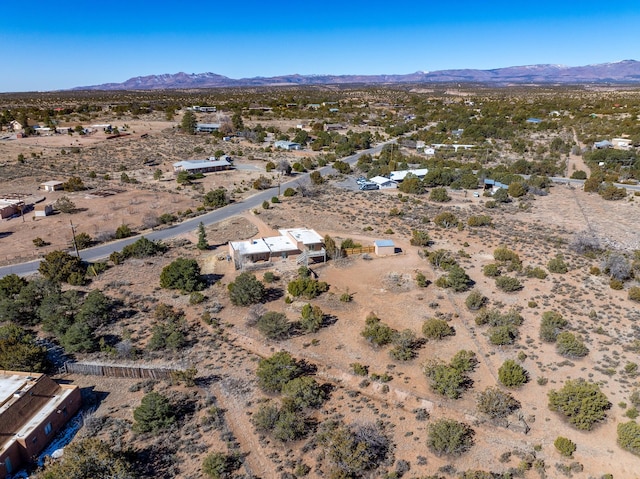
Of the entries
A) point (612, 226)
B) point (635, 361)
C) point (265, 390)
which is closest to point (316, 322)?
point (265, 390)

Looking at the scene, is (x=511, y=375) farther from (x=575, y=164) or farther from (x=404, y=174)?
(x=575, y=164)

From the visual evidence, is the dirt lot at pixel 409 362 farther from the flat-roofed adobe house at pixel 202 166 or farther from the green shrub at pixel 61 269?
the flat-roofed adobe house at pixel 202 166

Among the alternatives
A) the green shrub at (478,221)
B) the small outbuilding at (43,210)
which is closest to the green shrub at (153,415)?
the green shrub at (478,221)

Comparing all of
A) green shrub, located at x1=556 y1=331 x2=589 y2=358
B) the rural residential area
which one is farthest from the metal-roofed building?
green shrub, located at x1=556 y1=331 x2=589 y2=358

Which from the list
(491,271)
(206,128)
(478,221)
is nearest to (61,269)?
(491,271)

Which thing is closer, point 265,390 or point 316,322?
point 265,390

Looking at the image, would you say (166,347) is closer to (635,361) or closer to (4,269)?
(4,269)

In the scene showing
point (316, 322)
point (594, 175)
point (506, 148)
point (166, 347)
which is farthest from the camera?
point (506, 148)
